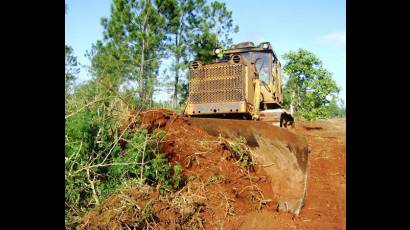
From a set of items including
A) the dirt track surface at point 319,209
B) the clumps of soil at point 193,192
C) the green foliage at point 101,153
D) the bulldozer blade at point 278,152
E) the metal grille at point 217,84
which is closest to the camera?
the clumps of soil at point 193,192

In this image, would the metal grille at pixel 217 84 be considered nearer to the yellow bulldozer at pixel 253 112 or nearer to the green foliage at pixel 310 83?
the yellow bulldozer at pixel 253 112

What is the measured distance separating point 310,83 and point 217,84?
26996 millimetres

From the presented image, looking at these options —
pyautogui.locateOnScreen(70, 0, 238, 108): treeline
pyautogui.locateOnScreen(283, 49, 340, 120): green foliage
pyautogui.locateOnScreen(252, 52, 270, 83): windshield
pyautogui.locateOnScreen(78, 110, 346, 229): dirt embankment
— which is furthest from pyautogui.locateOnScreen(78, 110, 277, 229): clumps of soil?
pyautogui.locateOnScreen(283, 49, 340, 120): green foliage

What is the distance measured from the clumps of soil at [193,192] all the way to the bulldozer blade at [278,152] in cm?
14

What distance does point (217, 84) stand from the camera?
8188 mm

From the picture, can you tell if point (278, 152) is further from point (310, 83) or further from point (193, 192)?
point (310, 83)

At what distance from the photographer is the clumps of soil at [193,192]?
14.1 ft

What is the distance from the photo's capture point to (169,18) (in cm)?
2198

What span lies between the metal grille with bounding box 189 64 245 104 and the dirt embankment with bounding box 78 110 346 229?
1537 millimetres

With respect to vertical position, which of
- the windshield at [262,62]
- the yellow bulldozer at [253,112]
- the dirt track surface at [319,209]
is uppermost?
the windshield at [262,62]

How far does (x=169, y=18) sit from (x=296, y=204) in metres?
18.3

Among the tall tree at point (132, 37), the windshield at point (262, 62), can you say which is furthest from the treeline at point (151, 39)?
the windshield at point (262, 62)

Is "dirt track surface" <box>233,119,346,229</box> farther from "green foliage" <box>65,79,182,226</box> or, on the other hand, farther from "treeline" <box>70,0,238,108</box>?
"treeline" <box>70,0,238,108</box>

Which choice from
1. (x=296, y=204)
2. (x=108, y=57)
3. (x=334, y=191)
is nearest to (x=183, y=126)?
(x=296, y=204)
